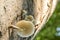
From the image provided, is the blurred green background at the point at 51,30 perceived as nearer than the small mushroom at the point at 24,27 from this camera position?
No

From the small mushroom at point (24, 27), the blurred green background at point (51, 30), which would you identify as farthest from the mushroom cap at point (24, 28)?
the blurred green background at point (51, 30)

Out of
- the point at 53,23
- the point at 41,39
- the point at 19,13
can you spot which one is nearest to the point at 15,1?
the point at 19,13

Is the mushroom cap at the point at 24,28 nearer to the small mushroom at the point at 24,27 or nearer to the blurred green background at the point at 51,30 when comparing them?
the small mushroom at the point at 24,27

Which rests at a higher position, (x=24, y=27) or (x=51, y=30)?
(x=24, y=27)

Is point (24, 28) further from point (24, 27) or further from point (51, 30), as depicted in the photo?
point (51, 30)

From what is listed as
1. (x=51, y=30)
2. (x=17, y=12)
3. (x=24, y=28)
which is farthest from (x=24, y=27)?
(x=51, y=30)

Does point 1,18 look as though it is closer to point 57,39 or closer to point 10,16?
point 10,16

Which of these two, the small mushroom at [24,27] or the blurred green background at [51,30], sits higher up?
the small mushroom at [24,27]

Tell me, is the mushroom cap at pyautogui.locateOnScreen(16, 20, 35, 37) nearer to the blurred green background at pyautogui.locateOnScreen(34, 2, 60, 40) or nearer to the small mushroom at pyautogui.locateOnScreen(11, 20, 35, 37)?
the small mushroom at pyautogui.locateOnScreen(11, 20, 35, 37)
